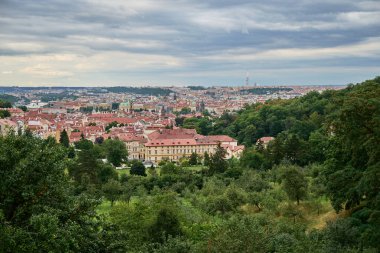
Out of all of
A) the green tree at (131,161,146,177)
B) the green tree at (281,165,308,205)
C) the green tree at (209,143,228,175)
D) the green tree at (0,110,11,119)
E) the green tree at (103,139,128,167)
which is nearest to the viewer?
the green tree at (281,165,308,205)

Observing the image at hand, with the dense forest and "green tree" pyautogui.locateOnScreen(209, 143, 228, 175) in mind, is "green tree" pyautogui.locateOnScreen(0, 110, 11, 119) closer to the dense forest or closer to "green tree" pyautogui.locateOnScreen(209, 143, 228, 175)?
"green tree" pyautogui.locateOnScreen(209, 143, 228, 175)

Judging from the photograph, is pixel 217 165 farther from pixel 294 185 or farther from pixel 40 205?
pixel 40 205

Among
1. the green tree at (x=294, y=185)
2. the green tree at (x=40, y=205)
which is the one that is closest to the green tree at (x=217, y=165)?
the green tree at (x=294, y=185)

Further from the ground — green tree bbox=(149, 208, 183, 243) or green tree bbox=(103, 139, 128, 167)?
green tree bbox=(149, 208, 183, 243)

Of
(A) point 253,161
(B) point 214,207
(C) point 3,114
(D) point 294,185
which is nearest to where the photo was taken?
(D) point 294,185

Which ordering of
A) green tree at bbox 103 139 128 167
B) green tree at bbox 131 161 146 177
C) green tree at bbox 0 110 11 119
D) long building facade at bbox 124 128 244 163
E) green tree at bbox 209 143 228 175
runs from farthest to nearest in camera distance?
green tree at bbox 0 110 11 119
long building facade at bbox 124 128 244 163
green tree at bbox 103 139 128 167
green tree at bbox 131 161 146 177
green tree at bbox 209 143 228 175

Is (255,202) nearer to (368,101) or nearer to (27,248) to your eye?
(368,101)

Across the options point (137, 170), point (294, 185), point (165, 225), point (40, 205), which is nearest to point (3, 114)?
point (137, 170)

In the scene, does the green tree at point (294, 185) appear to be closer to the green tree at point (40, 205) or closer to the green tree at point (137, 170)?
the green tree at point (40, 205)

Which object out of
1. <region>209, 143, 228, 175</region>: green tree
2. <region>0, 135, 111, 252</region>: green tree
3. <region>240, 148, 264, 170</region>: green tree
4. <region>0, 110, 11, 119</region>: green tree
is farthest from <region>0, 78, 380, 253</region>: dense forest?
<region>0, 110, 11, 119</region>: green tree

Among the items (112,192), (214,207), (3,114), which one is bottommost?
(112,192)

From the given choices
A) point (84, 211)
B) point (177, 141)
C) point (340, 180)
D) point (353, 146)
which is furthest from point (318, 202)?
point (177, 141)
